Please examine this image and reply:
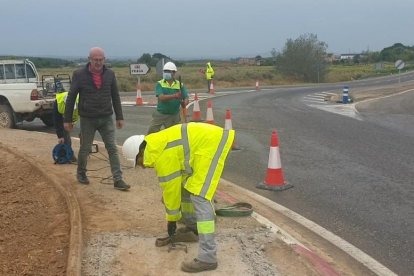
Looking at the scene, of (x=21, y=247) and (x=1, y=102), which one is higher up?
(x=1, y=102)

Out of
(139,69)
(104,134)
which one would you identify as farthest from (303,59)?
(104,134)

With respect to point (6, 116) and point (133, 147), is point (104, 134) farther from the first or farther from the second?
point (6, 116)

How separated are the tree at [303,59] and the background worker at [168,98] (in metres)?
52.8

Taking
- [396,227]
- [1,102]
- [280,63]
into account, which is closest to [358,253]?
[396,227]

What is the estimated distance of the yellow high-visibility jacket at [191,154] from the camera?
4449 millimetres

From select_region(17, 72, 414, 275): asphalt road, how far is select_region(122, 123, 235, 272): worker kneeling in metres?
1.80

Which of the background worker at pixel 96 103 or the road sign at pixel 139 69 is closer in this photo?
the background worker at pixel 96 103

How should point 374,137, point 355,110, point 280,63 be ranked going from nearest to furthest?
point 374,137
point 355,110
point 280,63

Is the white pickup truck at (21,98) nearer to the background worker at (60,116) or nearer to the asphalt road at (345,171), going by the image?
the asphalt road at (345,171)

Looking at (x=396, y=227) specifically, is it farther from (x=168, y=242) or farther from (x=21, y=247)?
(x=21, y=247)

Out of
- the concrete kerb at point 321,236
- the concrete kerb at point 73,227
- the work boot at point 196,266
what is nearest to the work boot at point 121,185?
the concrete kerb at point 73,227

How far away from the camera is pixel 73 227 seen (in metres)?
5.50

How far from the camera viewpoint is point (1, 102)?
14.3 metres

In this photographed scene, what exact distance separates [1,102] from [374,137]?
31.6ft
